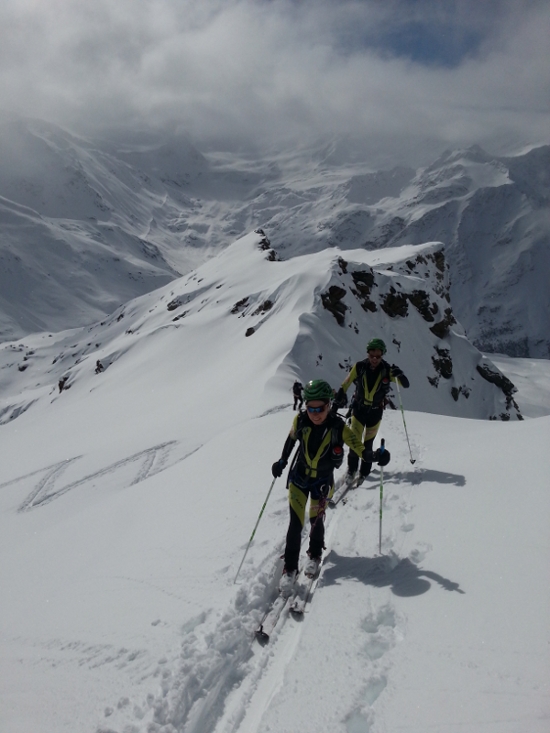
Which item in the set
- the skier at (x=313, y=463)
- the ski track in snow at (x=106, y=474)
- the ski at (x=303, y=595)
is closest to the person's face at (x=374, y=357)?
the skier at (x=313, y=463)

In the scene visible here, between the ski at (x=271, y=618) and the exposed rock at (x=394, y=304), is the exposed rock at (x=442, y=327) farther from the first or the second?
the ski at (x=271, y=618)

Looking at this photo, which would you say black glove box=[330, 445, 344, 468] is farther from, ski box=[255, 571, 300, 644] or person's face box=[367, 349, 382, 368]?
person's face box=[367, 349, 382, 368]

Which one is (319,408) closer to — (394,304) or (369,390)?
(369,390)

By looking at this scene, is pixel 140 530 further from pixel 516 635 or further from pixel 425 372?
pixel 425 372

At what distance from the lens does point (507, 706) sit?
145 inches

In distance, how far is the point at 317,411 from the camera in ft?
20.0

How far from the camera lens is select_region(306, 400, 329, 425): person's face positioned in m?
6.05

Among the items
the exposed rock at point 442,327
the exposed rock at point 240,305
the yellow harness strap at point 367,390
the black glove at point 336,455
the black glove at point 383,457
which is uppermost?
the exposed rock at point 442,327

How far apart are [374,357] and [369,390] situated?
2.06ft

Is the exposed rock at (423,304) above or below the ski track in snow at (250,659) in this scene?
above

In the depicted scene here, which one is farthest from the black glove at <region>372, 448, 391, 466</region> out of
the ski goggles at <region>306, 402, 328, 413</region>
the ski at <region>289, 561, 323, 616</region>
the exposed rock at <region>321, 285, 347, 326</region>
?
the exposed rock at <region>321, 285, 347, 326</region>

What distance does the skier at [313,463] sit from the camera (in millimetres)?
6094

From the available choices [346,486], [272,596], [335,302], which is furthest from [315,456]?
[335,302]

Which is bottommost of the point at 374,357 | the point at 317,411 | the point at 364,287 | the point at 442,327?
the point at 317,411
